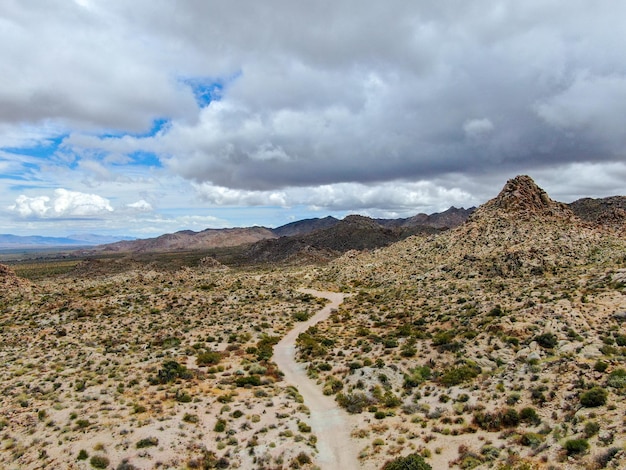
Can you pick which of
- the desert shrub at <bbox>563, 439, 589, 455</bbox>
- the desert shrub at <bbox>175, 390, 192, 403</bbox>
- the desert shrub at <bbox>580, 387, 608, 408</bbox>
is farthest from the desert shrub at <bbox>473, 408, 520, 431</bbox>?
the desert shrub at <bbox>175, 390, 192, 403</bbox>

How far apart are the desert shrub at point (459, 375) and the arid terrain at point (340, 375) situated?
167 mm

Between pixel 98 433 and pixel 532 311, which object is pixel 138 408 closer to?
pixel 98 433

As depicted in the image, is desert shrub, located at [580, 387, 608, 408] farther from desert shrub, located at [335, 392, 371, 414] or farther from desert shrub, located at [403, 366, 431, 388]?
desert shrub, located at [335, 392, 371, 414]

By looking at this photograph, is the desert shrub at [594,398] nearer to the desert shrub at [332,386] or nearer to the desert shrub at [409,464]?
the desert shrub at [409,464]

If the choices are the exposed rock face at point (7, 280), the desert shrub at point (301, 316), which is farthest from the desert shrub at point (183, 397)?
the exposed rock face at point (7, 280)

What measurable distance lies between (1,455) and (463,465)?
2501cm

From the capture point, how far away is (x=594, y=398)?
21.4 metres

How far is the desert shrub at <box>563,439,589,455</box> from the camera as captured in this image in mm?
17781

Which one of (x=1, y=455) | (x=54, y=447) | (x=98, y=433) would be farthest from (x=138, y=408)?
(x=1, y=455)

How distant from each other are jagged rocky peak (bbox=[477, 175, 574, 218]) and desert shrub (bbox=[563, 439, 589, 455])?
86330mm

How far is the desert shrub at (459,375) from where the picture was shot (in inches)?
1158

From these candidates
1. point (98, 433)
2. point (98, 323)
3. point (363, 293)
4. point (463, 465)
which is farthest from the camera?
point (363, 293)

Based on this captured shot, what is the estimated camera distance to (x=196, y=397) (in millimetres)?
29203

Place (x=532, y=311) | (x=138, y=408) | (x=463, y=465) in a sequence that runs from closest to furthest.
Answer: (x=463, y=465) < (x=138, y=408) < (x=532, y=311)
